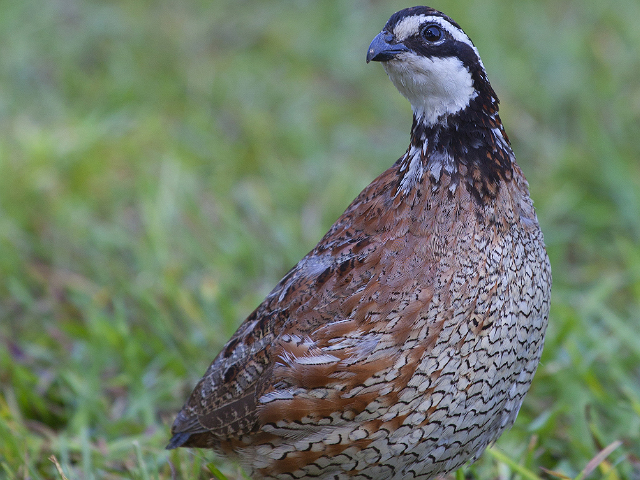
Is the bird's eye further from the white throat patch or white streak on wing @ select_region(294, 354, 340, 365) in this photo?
white streak on wing @ select_region(294, 354, 340, 365)

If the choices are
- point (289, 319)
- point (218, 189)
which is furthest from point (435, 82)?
point (218, 189)

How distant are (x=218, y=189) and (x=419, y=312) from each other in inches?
142

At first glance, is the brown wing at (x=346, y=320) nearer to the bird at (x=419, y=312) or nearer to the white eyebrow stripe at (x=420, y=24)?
the bird at (x=419, y=312)

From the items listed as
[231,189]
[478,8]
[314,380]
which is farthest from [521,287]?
[478,8]

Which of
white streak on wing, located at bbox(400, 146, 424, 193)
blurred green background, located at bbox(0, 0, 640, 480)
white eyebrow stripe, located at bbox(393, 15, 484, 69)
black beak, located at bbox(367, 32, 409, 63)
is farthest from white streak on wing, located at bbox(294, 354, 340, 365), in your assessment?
white eyebrow stripe, located at bbox(393, 15, 484, 69)

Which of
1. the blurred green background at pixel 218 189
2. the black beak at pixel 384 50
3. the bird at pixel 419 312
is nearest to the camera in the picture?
the bird at pixel 419 312

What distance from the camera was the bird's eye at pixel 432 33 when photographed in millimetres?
2973

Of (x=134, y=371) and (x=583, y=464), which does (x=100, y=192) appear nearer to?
(x=134, y=371)

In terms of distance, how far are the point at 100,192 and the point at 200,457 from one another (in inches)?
116

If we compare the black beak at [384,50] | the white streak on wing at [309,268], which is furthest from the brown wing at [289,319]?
the black beak at [384,50]

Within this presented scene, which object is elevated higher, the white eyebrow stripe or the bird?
the white eyebrow stripe

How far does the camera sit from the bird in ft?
9.29

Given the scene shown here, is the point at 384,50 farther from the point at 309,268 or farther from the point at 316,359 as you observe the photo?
the point at 316,359

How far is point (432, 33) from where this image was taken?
2979 millimetres
